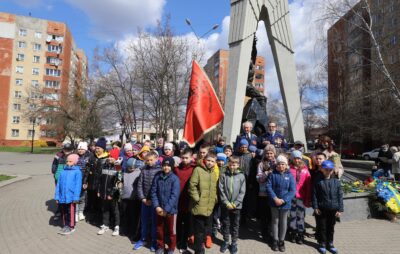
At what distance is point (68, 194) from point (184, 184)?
7.43 ft

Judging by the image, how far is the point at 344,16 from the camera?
49.8ft

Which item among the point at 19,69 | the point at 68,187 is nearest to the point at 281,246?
the point at 68,187

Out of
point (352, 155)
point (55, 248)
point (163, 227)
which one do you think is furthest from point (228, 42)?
point (352, 155)

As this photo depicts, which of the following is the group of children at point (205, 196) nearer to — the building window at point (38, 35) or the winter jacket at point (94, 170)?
the winter jacket at point (94, 170)

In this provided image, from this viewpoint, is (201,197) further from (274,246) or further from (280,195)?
(274,246)

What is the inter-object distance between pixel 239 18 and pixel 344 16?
8.68m

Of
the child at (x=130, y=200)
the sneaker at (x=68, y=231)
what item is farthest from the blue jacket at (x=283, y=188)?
the sneaker at (x=68, y=231)

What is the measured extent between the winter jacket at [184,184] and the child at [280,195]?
1.27 meters

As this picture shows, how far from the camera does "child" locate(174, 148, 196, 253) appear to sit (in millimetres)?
4777

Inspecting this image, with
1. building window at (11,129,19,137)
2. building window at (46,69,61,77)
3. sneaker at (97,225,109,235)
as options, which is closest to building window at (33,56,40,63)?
building window at (46,69,61,77)

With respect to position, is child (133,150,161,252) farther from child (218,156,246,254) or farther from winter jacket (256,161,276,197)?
winter jacket (256,161,276,197)

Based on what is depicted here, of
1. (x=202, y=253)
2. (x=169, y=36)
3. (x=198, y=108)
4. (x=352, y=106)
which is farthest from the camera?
(x=352, y=106)

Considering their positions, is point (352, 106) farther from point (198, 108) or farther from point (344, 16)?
point (198, 108)

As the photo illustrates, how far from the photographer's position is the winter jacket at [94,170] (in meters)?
5.88
